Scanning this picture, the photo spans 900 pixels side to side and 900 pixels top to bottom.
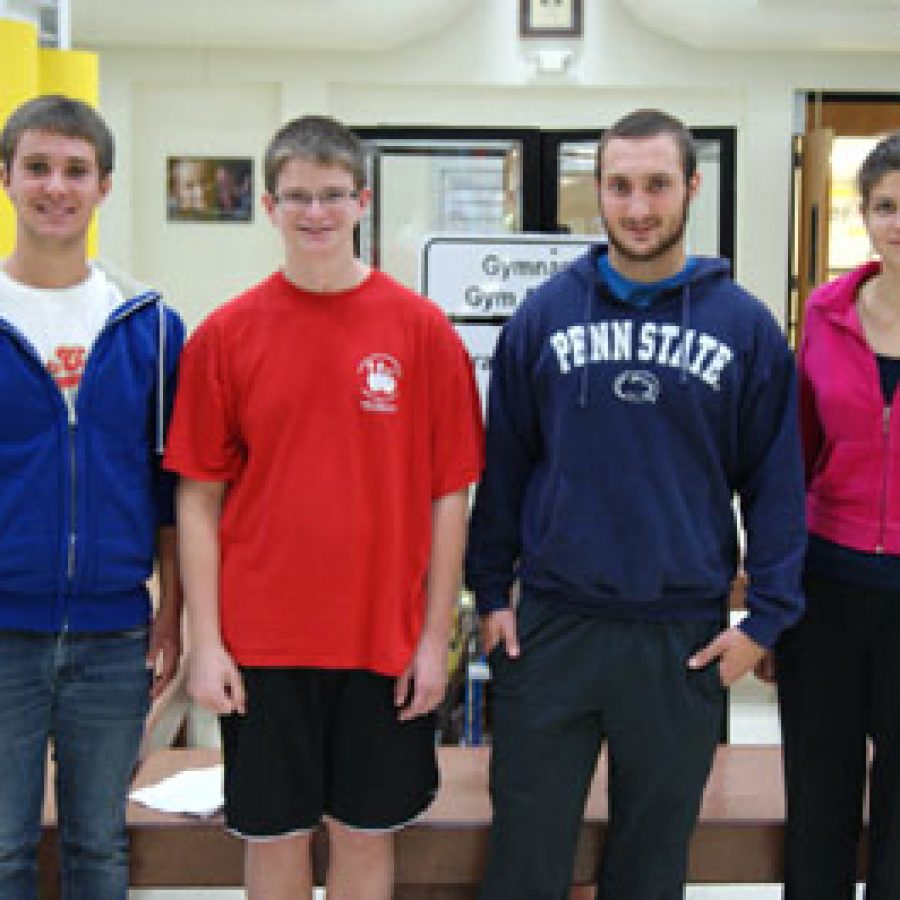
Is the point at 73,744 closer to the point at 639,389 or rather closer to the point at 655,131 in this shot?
the point at 639,389

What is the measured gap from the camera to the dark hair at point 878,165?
6.82 ft

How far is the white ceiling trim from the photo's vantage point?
6262 mm

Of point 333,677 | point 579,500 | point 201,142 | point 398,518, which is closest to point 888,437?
point 579,500

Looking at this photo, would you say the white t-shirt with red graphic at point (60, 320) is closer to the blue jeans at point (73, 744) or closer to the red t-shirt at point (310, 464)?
the red t-shirt at point (310, 464)

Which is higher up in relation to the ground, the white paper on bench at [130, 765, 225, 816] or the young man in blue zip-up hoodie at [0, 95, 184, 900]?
the young man in blue zip-up hoodie at [0, 95, 184, 900]

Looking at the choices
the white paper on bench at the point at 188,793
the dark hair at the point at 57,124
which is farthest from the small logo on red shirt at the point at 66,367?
the white paper on bench at the point at 188,793

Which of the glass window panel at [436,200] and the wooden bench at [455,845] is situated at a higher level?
the glass window panel at [436,200]

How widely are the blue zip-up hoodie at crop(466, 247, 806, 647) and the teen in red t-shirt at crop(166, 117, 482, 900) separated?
15 cm

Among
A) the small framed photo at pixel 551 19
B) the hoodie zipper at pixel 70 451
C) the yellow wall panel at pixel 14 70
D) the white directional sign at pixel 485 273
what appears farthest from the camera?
the small framed photo at pixel 551 19

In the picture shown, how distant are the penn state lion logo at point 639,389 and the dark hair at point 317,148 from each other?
51 cm

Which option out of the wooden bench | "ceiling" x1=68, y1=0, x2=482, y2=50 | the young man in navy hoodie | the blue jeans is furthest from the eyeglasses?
"ceiling" x1=68, y1=0, x2=482, y2=50

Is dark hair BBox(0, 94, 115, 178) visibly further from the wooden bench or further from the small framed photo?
the small framed photo

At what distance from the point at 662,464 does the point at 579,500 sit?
5.5 inches

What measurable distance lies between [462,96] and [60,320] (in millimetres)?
5401
